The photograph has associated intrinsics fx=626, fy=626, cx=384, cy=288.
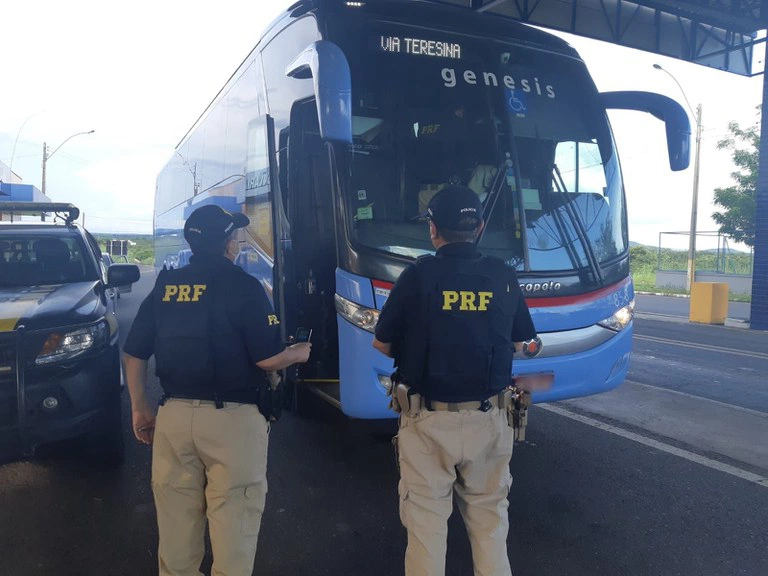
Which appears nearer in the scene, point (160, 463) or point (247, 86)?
point (160, 463)

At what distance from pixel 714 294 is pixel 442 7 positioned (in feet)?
45.3

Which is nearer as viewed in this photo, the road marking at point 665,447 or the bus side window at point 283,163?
the road marking at point 665,447

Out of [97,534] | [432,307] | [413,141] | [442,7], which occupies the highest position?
[442,7]

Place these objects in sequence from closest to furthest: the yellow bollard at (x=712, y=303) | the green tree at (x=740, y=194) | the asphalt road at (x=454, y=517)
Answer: the asphalt road at (x=454, y=517) → the yellow bollard at (x=712, y=303) → the green tree at (x=740, y=194)

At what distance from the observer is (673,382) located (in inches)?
320

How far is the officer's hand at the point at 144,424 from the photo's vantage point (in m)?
2.92

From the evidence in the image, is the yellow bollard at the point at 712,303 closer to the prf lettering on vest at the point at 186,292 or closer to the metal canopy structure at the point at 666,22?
the metal canopy structure at the point at 666,22

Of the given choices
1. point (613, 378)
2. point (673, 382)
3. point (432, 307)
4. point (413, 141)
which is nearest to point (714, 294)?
point (673, 382)

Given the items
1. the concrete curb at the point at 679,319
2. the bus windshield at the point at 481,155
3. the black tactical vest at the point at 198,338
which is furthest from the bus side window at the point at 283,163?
the concrete curb at the point at 679,319

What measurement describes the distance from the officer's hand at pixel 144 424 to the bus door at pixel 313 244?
197cm

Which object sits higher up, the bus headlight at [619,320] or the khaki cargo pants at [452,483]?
the bus headlight at [619,320]

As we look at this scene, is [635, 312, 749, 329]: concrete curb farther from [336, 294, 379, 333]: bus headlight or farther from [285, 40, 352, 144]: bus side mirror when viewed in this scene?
[285, 40, 352, 144]: bus side mirror

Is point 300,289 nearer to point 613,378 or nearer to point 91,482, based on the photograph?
point 91,482

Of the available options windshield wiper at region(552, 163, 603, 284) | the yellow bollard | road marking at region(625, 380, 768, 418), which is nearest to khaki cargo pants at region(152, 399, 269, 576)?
windshield wiper at region(552, 163, 603, 284)
